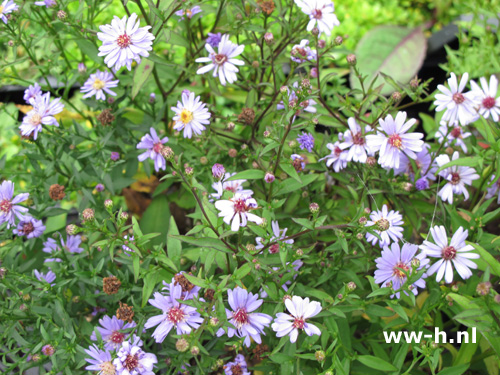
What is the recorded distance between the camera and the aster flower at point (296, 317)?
3.70 ft

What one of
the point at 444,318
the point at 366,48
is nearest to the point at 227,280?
the point at 444,318

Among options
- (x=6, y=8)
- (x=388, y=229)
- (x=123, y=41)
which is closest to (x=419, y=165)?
(x=388, y=229)

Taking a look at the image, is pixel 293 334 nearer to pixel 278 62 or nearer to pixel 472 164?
pixel 472 164

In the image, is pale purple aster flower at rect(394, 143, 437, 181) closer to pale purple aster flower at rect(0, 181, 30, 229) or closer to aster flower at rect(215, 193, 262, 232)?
aster flower at rect(215, 193, 262, 232)

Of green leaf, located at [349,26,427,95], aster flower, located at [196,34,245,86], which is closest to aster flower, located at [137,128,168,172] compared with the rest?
aster flower, located at [196,34,245,86]

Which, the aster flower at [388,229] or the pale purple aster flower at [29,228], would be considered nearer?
the aster flower at [388,229]

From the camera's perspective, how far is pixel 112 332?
1348 millimetres

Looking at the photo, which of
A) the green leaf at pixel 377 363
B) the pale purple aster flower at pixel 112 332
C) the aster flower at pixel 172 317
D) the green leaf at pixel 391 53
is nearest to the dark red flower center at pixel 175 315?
the aster flower at pixel 172 317

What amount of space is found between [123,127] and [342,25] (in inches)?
75.1

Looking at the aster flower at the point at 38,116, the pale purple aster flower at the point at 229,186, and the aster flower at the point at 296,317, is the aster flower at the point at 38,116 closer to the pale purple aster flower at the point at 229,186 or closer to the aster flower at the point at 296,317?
the pale purple aster flower at the point at 229,186

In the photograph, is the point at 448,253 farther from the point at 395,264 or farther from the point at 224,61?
the point at 224,61

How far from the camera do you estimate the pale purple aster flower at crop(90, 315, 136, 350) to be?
4.35 feet

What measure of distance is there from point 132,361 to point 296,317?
41 cm

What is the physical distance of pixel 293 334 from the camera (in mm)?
1126
